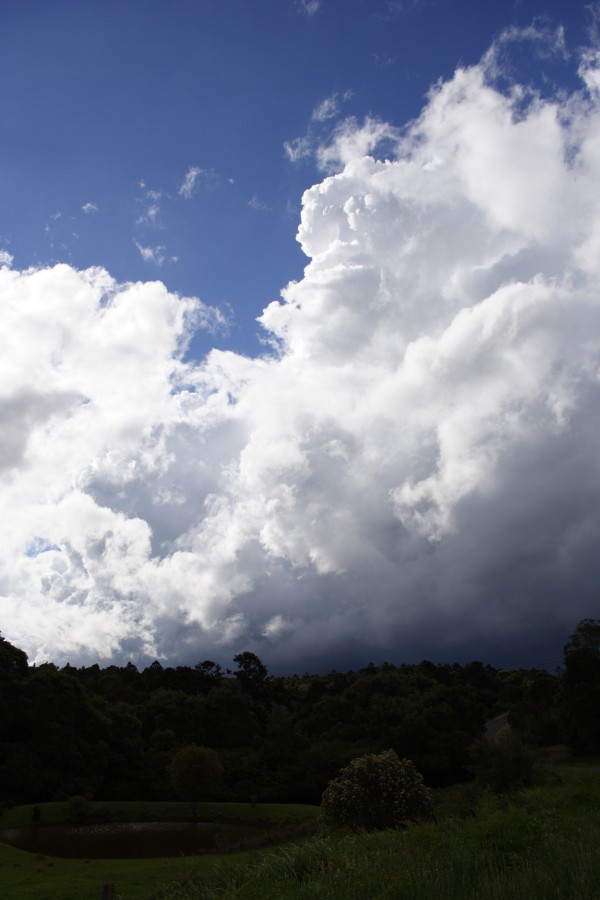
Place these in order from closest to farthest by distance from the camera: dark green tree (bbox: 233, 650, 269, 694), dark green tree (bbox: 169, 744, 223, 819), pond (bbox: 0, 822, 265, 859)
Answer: pond (bbox: 0, 822, 265, 859) → dark green tree (bbox: 169, 744, 223, 819) → dark green tree (bbox: 233, 650, 269, 694)

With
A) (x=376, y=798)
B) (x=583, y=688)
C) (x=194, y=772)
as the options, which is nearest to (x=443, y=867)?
(x=376, y=798)

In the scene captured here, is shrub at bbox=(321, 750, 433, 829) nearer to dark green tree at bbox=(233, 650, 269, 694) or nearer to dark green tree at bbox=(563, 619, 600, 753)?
dark green tree at bbox=(563, 619, 600, 753)

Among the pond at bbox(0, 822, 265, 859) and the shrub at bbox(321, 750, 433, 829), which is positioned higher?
the shrub at bbox(321, 750, 433, 829)

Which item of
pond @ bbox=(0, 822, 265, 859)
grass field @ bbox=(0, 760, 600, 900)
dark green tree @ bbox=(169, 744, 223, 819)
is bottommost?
pond @ bbox=(0, 822, 265, 859)

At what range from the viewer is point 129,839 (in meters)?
48.4

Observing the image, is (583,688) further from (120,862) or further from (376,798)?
(120,862)

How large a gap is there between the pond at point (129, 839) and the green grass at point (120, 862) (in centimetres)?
172

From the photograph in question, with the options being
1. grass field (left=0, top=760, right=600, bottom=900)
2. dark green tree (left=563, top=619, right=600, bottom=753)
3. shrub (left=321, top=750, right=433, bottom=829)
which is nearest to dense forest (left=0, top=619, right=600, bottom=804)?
dark green tree (left=563, top=619, right=600, bottom=753)

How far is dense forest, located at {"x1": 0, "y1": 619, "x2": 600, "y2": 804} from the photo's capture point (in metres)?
61.7

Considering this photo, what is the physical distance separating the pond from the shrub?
39.7 ft

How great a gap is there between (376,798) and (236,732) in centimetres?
5202

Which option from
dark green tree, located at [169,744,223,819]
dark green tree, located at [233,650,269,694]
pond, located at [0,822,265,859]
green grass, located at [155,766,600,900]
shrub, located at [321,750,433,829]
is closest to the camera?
green grass, located at [155,766,600,900]

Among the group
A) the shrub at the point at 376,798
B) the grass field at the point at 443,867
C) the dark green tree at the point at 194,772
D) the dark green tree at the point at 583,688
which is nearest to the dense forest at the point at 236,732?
the dark green tree at the point at 583,688

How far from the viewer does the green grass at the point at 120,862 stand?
27203 mm
